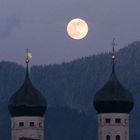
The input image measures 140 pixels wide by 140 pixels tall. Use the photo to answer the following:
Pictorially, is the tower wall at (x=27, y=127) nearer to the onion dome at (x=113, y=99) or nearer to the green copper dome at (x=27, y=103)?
the green copper dome at (x=27, y=103)

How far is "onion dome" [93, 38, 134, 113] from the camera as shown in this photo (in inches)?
3767

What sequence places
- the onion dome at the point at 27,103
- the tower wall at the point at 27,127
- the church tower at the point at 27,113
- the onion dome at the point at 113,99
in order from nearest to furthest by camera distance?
the tower wall at the point at 27,127, the church tower at the point at 27,113, the onion dome at the point at 113,99, the onion dome at the point at 27,103

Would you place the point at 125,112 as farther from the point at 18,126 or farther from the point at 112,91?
the point at 18,126

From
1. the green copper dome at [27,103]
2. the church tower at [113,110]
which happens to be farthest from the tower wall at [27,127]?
the church tower at [113,110]

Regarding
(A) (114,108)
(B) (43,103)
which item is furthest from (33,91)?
(A) (114,108)

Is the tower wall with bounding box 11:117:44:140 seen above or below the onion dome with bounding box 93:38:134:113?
below

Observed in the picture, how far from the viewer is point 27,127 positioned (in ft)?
313

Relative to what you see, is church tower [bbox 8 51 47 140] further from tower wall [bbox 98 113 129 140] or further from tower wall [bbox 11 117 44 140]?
tower wall [bbox 98 113 129 140]

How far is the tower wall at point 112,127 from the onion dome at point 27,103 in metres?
5.60

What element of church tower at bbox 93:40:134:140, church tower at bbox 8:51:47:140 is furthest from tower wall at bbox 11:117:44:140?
church tower at bbox 93:40:134:140

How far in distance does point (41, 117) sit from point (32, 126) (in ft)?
6.51

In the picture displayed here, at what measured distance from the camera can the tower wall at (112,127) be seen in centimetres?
9326

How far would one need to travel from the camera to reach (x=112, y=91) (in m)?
97.2

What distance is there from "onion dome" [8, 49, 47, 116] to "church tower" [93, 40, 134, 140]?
15.5 ft
